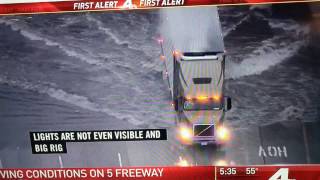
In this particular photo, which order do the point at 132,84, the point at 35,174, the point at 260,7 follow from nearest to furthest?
the point at 260,7, the point at 132,84, the point at 35,174

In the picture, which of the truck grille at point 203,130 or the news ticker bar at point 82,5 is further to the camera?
the truck grille at point 203,130

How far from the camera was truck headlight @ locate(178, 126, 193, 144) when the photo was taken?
112 inches

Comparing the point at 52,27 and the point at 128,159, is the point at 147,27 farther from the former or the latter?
the point at 128,159

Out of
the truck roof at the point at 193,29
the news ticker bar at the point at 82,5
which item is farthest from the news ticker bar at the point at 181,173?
the news ticker bar at the point at 82,5

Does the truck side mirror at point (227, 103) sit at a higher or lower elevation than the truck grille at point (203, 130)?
higher

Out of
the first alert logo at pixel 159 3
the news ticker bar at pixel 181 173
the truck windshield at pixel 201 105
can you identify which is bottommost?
the news ticker bar at pixel 181 173

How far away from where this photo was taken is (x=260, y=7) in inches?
104

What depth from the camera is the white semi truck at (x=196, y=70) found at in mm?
2689

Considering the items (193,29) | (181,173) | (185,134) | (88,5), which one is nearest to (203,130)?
(185,134)

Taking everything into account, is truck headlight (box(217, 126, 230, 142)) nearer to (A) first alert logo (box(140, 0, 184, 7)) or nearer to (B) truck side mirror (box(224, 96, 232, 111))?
(B) truck side mirror (box(224, 96, 232, 111))

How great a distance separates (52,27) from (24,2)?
0.29m

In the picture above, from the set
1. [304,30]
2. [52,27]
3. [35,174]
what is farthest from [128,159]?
[304,30]

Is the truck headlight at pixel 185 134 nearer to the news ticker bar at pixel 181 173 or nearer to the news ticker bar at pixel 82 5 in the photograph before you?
the news ticker bar at pixel 181 173

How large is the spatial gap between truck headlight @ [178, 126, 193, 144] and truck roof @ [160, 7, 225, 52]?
641 millimetres
